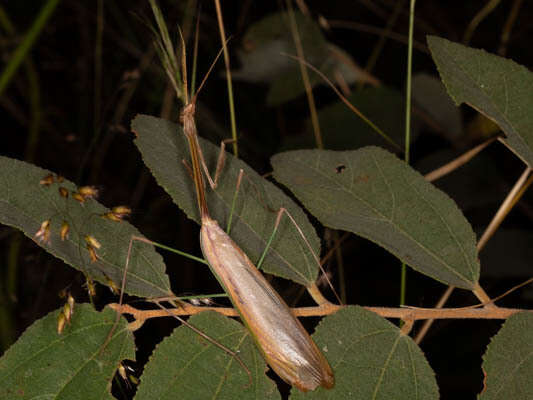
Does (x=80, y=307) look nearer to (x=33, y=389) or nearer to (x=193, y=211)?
(x=33, y=389)

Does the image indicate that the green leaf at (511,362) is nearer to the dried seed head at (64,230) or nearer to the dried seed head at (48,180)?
the dried seed head at (64,230)

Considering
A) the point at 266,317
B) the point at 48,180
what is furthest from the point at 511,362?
the point at 48,180

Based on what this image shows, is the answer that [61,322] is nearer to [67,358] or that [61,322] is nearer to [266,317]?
[67,358]

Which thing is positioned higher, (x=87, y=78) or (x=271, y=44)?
(x=271, y=44)

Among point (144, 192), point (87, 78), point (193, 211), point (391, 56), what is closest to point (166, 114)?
point (144, 192)

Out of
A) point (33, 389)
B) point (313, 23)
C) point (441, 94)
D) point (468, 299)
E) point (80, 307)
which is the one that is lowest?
point (468, 299)
